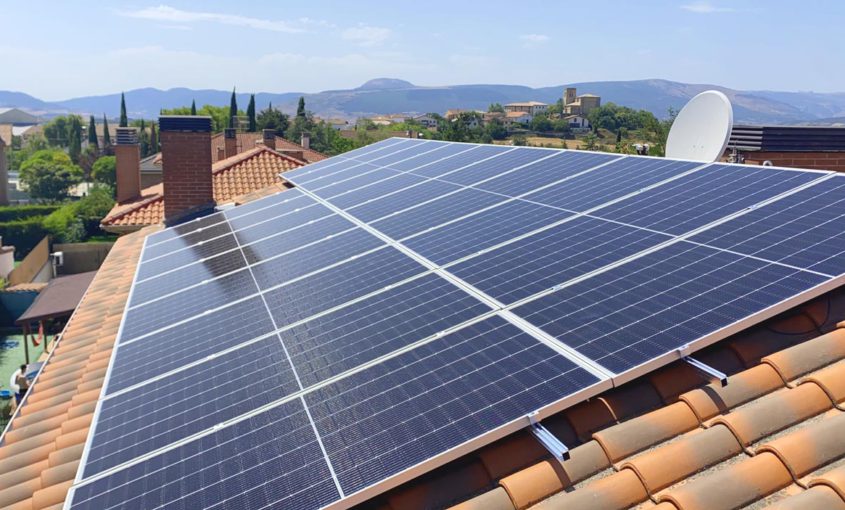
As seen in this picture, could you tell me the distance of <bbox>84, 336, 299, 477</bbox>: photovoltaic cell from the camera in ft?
20.2

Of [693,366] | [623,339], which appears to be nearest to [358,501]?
[623,339]

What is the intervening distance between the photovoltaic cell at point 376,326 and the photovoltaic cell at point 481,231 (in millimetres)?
1034

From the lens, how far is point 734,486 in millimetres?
4691

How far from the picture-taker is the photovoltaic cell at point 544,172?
12.0m

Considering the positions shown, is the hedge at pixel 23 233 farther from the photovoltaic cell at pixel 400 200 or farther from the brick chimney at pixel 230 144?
the photovoltaic cell at pixel 400 200

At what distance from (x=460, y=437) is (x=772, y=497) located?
86.4 inches

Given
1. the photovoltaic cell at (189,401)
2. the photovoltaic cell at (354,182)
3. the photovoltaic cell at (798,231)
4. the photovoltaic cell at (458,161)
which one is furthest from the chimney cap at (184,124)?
the photovoltaic cell at (798,231)

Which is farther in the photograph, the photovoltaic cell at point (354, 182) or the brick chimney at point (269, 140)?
the brick chimney at point (269, 140)

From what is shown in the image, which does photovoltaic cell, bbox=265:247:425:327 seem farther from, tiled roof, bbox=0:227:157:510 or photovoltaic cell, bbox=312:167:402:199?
photovoltaic cell, bbox=312:167:402:199

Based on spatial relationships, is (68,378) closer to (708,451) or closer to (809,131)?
(708,451)

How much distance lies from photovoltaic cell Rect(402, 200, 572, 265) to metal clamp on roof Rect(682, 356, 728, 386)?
3.49 meters

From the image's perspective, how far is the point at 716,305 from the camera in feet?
19.7

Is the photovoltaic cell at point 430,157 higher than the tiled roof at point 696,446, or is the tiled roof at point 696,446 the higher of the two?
the photovoltaic cell at point 430,157

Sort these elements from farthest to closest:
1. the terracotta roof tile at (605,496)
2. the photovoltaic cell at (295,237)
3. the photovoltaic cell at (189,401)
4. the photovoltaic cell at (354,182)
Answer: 1. the photovoltaic cell at (354,182)
2. the photovoltaic cell at (295,237)
3. the photovoltaic cell at (189,401)
4. the terracotta roof tile at (605,496)
